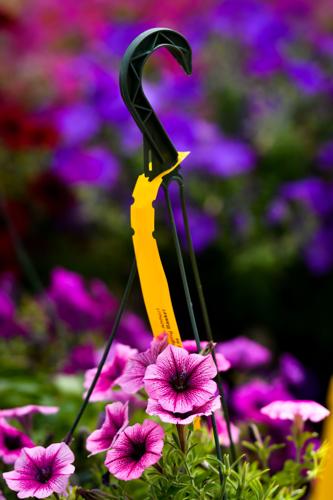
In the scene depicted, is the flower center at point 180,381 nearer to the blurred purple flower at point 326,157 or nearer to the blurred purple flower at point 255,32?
the blurred purple flower at point 326,157

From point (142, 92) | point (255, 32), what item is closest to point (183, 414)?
point (142, 92)

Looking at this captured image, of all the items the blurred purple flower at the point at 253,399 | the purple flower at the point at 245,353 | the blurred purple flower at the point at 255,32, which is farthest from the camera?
the blurred purple flower at the point at 255,32

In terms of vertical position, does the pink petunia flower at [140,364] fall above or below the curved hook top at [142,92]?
below

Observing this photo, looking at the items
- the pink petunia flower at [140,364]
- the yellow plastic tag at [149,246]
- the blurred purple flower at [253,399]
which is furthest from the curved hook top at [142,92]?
the blurred purple flower at [253,399]

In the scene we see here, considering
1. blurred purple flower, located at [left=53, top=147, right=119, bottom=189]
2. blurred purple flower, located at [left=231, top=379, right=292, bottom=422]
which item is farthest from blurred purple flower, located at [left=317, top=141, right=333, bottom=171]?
blurred purple flower, located at [left=231, top=379, right=292, bottom=422]

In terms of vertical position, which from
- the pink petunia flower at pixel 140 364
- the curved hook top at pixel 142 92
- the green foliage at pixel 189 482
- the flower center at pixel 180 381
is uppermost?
the curved hook top at pixel 142 92

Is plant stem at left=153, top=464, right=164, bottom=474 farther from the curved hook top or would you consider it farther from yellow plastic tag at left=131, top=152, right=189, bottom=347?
the curved hook top

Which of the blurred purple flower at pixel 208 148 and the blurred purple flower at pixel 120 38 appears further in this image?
the blurred purple flower at pixel 120 38
